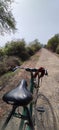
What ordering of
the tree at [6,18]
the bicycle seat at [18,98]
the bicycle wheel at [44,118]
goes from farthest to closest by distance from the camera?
the tree at [6,18]
the bicycle wheel at [44,118]
the bicycle seat at [18,98]

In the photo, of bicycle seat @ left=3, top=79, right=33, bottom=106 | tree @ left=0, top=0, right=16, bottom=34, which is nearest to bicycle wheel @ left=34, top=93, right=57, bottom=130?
bicycle seat @ left=3, top=79, right=33, bottom=106

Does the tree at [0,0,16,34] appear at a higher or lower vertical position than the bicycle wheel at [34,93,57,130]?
higher

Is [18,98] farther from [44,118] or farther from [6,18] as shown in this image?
[6,18]

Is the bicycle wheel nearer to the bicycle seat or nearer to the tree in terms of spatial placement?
the bicycle seat

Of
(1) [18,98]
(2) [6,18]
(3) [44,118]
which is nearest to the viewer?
(1) [18,98]

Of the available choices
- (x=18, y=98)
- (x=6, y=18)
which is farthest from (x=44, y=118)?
(x=6, y=18)

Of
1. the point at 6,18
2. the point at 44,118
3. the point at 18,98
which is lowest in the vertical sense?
the point at 18,98

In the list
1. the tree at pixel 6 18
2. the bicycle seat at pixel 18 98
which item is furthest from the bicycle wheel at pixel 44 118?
the tree at pixel 6 18

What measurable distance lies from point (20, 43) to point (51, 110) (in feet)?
52.6

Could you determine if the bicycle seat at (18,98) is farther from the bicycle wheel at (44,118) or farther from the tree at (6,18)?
the tree at (6,18)

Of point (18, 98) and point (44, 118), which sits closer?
point (18, 98)

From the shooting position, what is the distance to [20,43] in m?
20.8

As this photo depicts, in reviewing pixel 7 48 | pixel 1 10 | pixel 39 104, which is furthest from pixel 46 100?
pixel 7 48

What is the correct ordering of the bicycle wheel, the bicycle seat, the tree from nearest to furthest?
1. the bicycle seat
2. the bicycle wheel
3. the tree
